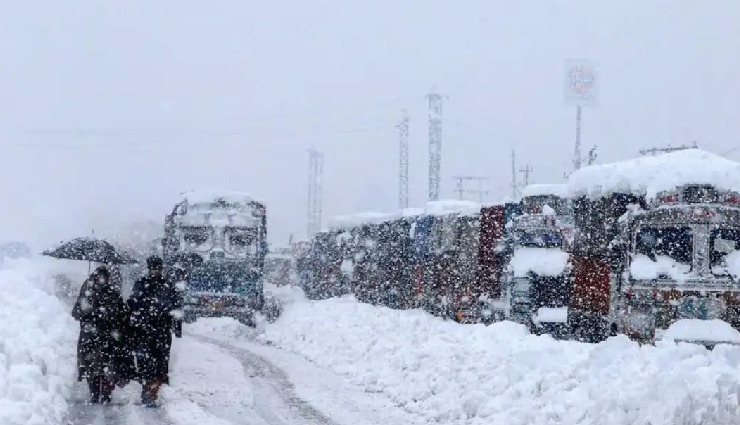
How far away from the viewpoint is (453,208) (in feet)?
101

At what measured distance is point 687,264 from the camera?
16.0 metres

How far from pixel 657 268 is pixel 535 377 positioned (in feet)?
19.1

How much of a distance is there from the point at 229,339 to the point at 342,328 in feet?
10.1

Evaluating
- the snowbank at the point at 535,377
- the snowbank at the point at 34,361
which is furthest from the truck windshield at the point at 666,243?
the snowbank at the point at 34,361

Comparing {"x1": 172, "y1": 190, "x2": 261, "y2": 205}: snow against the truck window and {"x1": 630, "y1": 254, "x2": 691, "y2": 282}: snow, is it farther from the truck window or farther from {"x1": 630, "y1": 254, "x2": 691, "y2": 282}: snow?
{"x1": 630, "y1": 254, "x2": 691, "y2": 282}: snow

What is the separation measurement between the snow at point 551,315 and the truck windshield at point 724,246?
298 inches

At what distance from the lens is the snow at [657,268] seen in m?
15.9

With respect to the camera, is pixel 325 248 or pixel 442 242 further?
pixel 325 248

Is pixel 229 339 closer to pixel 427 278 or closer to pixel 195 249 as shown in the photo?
pixel 195 249

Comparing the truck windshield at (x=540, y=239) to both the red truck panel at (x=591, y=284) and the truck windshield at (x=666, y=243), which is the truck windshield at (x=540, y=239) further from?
the truck windshield at (x=666, y=243)

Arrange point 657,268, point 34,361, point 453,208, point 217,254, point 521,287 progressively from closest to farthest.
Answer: point 34,361 < point 657,268 < point 521,287 < point 217,254 < point 453,208

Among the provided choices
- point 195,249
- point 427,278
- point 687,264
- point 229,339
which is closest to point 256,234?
point 195,249

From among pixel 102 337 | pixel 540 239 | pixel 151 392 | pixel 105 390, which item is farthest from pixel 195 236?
pixel 151 392

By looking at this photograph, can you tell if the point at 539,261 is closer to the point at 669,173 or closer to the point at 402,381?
the point at 669,173
